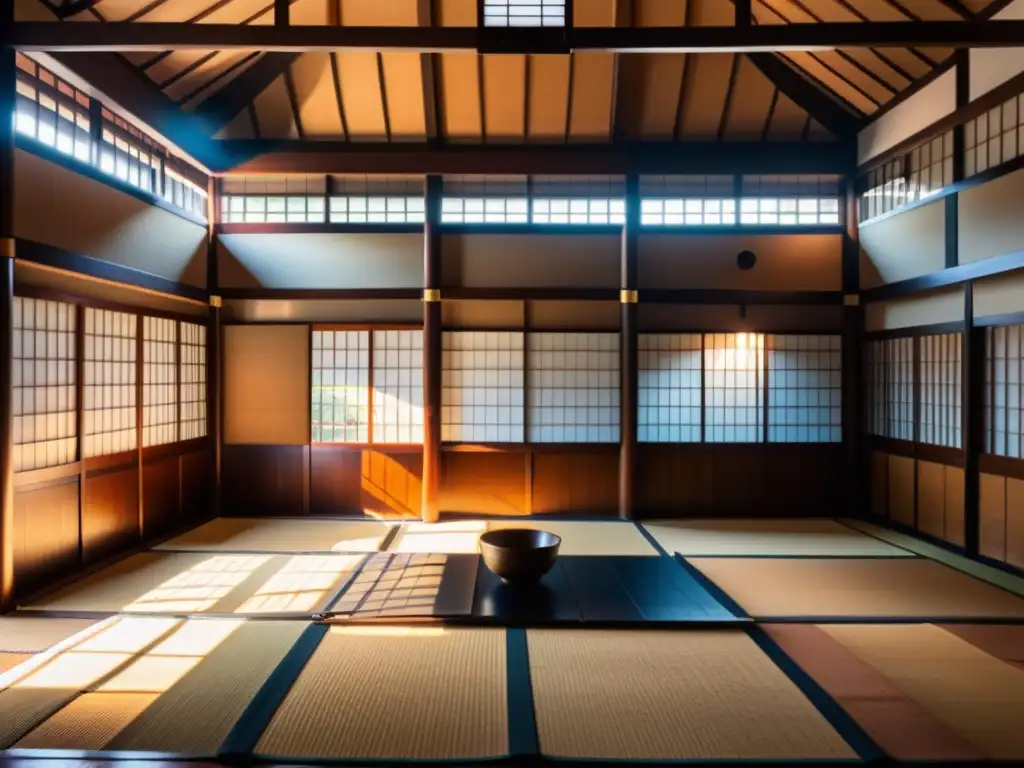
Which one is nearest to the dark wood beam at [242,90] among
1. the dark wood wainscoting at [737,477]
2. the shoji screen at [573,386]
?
the shoji screen at [573,386]

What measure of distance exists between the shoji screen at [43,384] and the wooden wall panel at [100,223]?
1.90ft

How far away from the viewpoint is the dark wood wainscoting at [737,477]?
7961mm

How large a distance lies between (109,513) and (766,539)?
6.29 metres

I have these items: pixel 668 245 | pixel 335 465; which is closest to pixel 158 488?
pixel 335 465

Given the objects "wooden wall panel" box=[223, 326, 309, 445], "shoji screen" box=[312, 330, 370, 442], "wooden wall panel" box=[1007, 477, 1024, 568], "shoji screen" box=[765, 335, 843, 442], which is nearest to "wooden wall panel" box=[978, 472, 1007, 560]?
"wooden wall panel" box=[1007, 477, 1024, 568]

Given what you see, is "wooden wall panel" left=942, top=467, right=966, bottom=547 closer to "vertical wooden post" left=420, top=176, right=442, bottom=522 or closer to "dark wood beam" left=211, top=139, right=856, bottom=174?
"dark wood beam" left=211, top=139, right=856, bottom=174

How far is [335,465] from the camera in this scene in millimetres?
7941

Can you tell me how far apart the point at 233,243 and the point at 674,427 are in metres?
5.74

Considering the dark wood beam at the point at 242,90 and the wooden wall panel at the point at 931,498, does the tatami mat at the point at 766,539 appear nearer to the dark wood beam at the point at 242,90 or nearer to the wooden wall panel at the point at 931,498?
the wooden wall panel at the point at 931,498

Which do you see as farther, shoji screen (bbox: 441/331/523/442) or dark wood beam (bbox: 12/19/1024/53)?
shoji screen (bbox: 441/331/523/442)

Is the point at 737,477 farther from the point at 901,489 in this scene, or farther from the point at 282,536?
the point at 282,536

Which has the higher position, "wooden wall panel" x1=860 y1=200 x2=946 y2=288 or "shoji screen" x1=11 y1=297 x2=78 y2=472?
"wooden wall panel" x1=860 y1=200 x2=946 y2=288

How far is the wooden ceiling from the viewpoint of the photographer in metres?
6.81

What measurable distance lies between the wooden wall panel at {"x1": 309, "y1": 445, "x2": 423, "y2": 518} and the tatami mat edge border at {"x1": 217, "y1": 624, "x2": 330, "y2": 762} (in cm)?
367
